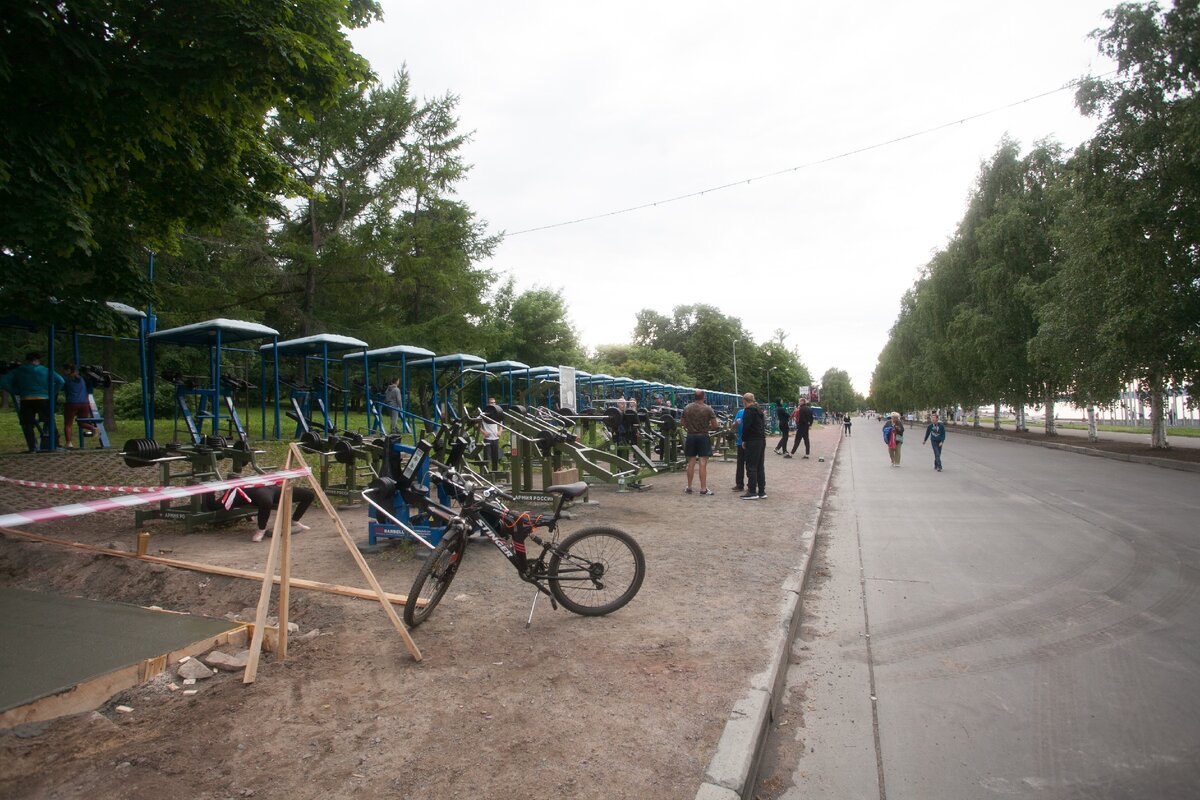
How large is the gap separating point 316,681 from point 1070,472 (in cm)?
1781

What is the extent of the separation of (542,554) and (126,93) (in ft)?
19.8

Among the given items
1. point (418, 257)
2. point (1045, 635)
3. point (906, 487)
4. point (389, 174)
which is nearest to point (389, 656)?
point (1045, 635)

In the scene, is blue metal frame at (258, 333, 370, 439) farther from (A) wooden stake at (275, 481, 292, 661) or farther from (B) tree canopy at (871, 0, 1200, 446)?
(B) tree canopy at (871, 0, 1200, 446)

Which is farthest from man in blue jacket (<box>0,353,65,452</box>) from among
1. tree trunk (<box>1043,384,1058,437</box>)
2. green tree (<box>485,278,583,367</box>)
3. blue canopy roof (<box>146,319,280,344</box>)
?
tree trunk (<box>1043,384,1058,437</box>)

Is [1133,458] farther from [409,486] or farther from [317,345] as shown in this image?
[317,345]

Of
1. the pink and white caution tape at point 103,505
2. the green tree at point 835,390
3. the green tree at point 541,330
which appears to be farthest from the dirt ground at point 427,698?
the green tree at point 835,390

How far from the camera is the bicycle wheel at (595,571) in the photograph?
466 cm

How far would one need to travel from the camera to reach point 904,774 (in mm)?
2885

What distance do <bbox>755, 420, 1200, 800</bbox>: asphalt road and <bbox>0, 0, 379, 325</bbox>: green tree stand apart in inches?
281

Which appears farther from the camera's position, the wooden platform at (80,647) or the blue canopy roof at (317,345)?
the blue canopy roof at (317,345)

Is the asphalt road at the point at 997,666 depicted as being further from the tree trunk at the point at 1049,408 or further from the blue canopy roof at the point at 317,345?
the tree trunk at the point at 1049,408

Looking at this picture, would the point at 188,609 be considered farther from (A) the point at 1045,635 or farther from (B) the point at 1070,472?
(B) the point at 1070,472

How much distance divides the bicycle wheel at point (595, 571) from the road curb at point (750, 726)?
1.09m

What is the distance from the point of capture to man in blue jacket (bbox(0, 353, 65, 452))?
10.4 m
